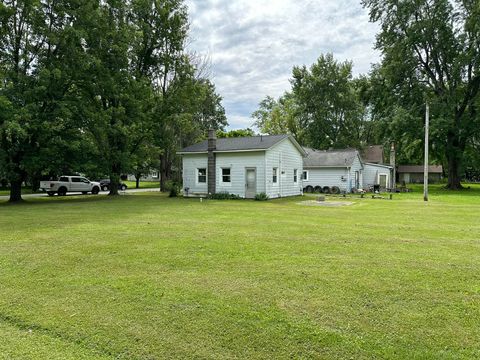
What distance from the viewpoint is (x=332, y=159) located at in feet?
98.3

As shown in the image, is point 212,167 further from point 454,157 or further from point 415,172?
point 415,172

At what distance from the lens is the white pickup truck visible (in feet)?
88.5

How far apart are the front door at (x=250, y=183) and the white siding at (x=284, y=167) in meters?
0.84

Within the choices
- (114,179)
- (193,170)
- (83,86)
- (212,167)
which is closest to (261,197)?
(212,167)

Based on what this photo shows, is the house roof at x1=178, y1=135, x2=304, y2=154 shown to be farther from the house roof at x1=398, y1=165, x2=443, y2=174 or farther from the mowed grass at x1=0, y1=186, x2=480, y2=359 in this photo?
the house roof at x1=398, y1=165, x2=443, y2=174

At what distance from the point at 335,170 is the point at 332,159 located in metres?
1.29

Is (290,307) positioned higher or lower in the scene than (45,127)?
lower

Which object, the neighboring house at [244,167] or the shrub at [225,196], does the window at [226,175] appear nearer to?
the neighboring house at [244,167]

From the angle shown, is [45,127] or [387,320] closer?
[387,320]

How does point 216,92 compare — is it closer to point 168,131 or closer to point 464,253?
point 168,131

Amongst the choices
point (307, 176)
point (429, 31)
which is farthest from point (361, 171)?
point (429, 31)

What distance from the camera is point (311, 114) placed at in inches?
1861

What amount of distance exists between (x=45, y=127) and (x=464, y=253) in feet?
62.8

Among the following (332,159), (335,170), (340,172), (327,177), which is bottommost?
(327,177)
